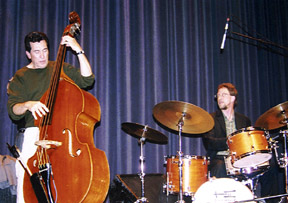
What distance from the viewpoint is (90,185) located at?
2.10m

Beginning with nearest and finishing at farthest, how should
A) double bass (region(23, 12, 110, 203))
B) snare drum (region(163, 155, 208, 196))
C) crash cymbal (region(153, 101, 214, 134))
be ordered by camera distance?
double bass (region(23, 12, 110, 203)) → crash cymbal (region(153, 101, 214, 134)) → snare drum (region(163, 155, 208, 196))

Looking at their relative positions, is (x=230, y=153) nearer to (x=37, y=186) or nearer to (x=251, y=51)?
(x=37, y=186)

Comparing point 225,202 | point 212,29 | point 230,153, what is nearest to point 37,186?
point 225,202

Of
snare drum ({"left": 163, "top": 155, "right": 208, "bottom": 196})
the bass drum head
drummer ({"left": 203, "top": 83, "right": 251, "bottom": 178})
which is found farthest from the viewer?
drummer ({"left": 203, "top": 83, "right": 251, "bottom": 178})

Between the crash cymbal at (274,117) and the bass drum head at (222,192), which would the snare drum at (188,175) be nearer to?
the bass drum head at (222,192)

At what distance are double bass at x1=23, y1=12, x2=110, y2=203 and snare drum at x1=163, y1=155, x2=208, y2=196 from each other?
1213 mm

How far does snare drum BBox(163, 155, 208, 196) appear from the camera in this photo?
3.29 metres

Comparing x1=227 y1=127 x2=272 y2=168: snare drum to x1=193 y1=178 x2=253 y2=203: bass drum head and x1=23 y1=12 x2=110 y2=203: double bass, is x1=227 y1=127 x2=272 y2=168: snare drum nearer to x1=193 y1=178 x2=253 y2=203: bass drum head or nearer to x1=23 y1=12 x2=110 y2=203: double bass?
x1=193 y1=178 x2=253 y2=203: bass drum head

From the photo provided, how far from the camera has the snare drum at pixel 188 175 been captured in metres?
3.29

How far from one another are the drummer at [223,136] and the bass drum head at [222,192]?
602 mm

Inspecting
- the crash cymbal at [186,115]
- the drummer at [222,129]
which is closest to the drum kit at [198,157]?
the crash cymbal at [186,115]

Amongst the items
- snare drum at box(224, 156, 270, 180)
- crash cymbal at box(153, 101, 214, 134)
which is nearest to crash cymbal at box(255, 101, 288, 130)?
snare drum at box(224, 156, 270, 180)

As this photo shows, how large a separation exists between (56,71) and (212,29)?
315 centimetres

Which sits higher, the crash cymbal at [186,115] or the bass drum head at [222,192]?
the crash cymbal at [186,115]
